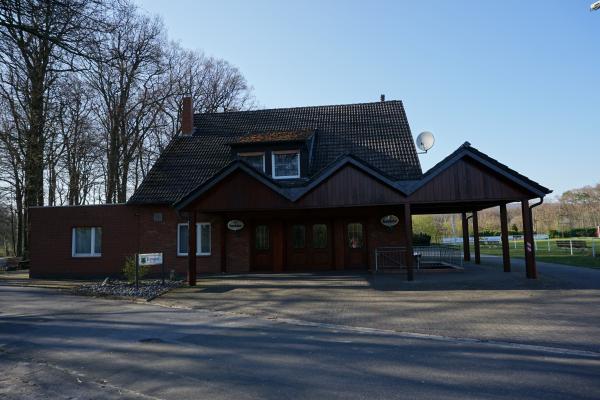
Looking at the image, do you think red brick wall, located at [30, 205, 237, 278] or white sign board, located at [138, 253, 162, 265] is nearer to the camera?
white sign board, located at [138, 253, 162, 265]

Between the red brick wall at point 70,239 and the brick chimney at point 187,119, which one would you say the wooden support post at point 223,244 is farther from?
the brick chimney at point 187,119

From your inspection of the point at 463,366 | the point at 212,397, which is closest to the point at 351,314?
the point at 463,366

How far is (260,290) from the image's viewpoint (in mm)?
14406

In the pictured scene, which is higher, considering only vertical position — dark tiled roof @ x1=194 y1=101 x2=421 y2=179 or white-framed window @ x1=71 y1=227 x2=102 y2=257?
dark tiled roof @ x1=194 y1=101 x2=421 y2=179

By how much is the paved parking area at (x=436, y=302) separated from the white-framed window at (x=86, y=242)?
6.98 metres

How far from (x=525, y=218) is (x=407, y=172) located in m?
5.06

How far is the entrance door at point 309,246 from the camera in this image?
19.8 m

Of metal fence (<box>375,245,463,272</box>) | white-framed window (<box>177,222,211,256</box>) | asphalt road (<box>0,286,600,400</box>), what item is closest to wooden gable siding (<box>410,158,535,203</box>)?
metal fence (<box>375,245,463,272</box>)

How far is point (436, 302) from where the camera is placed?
11.6 metres

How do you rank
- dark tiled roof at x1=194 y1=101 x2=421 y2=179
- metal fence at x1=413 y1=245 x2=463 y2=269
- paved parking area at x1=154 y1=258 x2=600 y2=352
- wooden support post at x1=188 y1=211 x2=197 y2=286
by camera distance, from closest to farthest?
1. paved parking area at x1=154 y1=258 x2=600 y2=352
2. wooden support post at x1=188 y1=211 x2=197 y2=286
3. dark tiled roof at x1=194 y1=101 x2=421 y2=179
4. metal fence at x1=413 y1=245 x2=463 y2=269

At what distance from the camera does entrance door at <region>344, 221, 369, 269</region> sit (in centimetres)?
1948

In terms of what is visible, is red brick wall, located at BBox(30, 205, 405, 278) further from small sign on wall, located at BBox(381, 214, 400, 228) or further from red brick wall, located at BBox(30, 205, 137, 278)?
small sign on wall, located at BBox(381, 214, 400, 228)

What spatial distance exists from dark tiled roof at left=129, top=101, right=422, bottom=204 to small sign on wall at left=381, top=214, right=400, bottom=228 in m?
1.76

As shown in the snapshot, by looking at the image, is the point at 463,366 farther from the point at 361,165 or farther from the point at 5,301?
the point at 5,301
